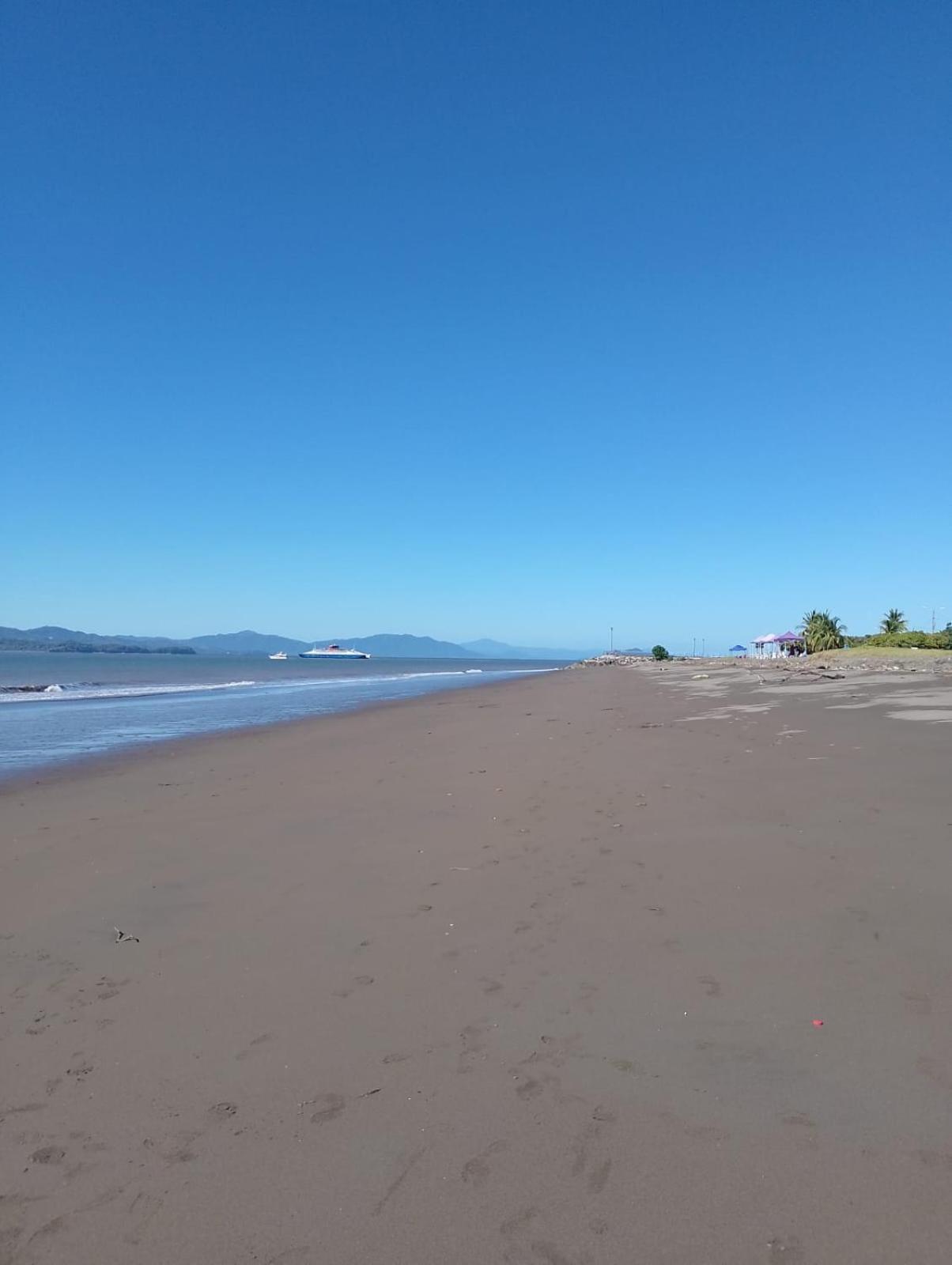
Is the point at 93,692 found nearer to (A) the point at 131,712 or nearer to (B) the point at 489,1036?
(A) the point at 131,712

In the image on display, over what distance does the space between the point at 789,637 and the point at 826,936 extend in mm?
71071

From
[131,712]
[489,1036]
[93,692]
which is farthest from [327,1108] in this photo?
[93,692]

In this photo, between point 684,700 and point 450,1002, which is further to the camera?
point 684,700

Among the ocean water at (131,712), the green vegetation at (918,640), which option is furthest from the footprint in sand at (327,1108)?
the green vegetation at (918,640)

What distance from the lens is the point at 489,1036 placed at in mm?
3260

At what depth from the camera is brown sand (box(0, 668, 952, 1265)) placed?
2242mm

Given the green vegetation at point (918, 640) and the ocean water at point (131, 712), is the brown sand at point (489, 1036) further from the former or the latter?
the green vegetation at point (918, 640)

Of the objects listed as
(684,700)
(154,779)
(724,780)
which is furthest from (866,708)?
(154,779)

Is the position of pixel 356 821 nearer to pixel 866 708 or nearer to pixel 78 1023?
pixel 78 1023

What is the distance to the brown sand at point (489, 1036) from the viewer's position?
2.24m

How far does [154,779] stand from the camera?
32.9 feet

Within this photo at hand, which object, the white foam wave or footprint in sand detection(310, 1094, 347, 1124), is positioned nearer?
footprint in sand detection(310, 1094, 347, 1124)

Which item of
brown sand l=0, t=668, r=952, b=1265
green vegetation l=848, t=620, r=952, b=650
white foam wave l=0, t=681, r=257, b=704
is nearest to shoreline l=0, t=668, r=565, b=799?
brown sand l=0, t=668, r=952, b=1265

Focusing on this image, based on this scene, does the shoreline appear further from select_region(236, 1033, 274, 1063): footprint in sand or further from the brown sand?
select_region(236, 1033, 274, 1063): footprint in sand
